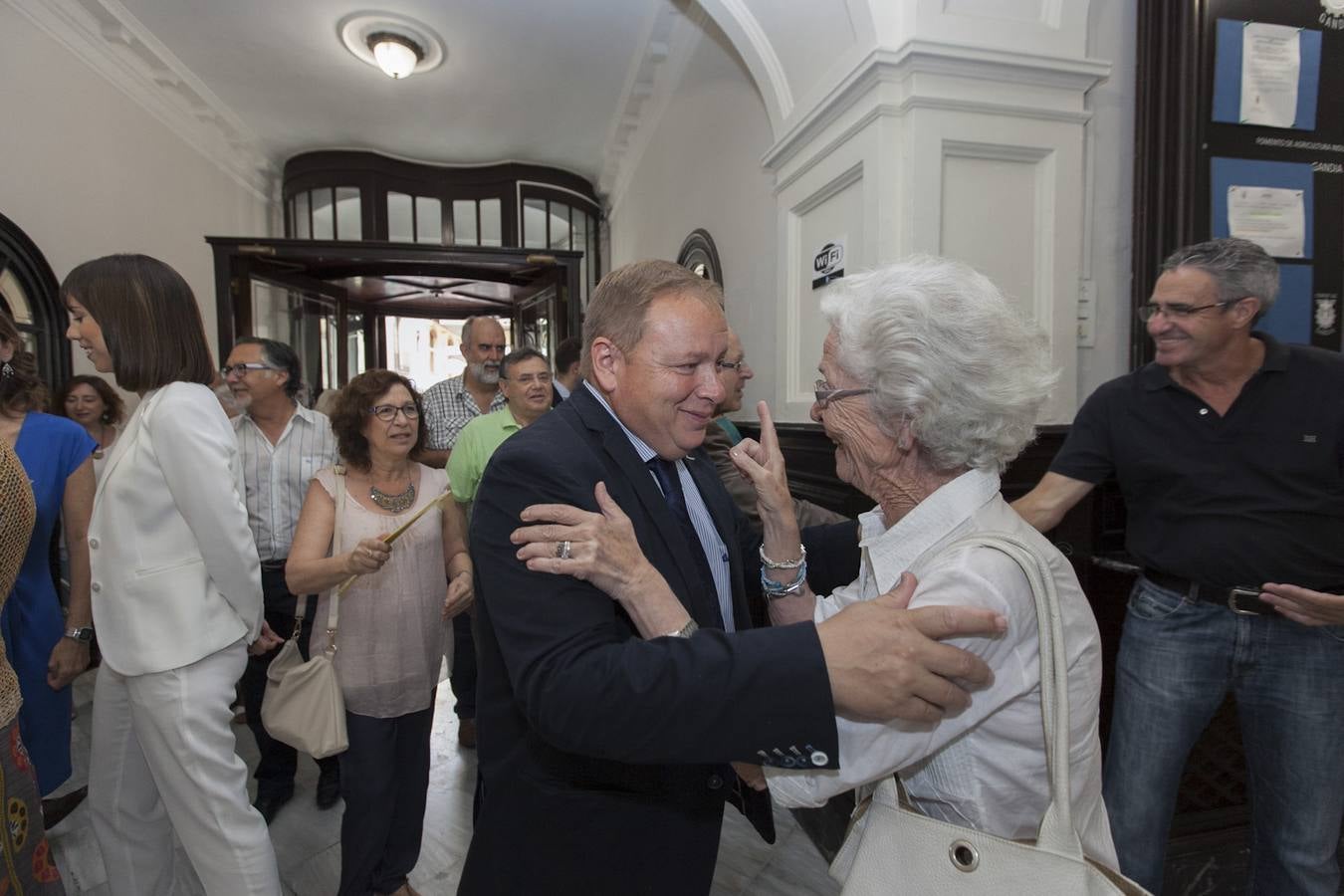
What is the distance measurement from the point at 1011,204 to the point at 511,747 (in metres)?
2.38

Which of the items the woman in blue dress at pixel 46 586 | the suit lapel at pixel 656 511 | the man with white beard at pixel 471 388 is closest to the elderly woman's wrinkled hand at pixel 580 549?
the suit lapel at pixel 656 511

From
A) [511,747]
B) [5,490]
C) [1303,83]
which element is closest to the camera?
[511,747]

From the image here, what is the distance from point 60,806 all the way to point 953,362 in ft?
11.2

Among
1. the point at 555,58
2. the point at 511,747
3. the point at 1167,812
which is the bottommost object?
the point at 1167,812

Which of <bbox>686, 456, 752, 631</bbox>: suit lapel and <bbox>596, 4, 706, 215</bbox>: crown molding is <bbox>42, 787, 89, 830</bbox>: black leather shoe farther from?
<bbox>596, 4, 706, 215</bbox>: crown molding

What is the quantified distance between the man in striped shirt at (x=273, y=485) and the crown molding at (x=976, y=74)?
2301 millimetres

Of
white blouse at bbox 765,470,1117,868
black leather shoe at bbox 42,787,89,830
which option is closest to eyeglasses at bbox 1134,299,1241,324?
white blouse at bbox 765,470,1117,868

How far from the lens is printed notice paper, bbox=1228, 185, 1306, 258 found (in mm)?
2361

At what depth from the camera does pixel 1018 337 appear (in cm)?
98

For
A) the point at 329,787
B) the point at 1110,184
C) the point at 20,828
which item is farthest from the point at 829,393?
the point at 329,787

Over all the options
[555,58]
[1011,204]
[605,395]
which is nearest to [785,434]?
[1011,204]

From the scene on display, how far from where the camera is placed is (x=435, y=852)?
241cm

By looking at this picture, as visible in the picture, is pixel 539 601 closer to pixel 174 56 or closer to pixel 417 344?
pixel 174 56

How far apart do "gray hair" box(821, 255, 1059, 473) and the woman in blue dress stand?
2.21m
